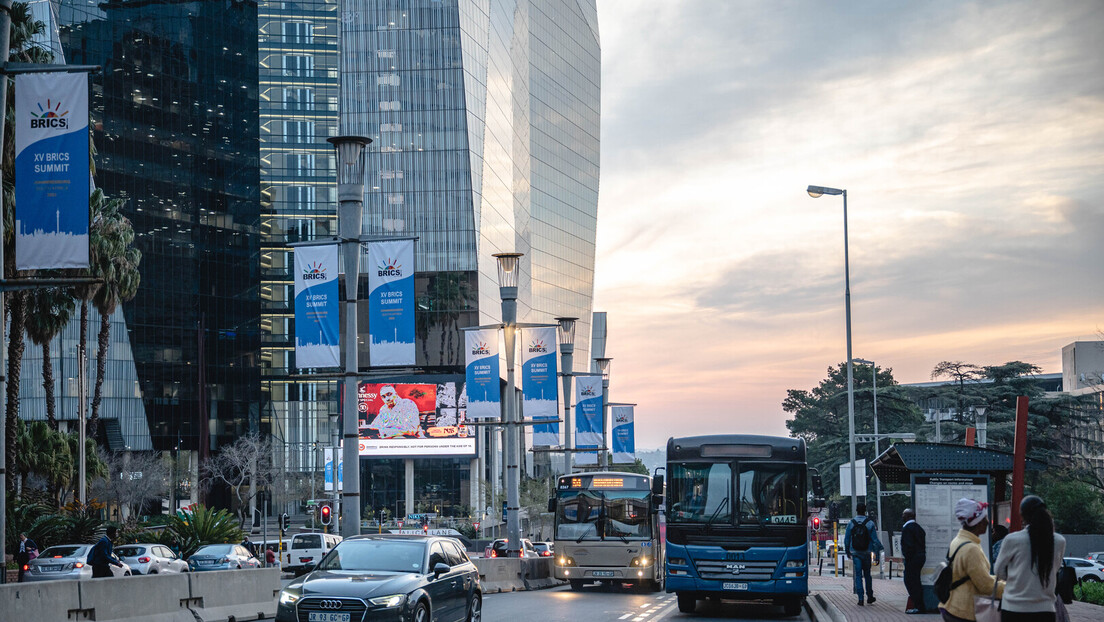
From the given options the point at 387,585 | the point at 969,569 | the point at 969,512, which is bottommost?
the point at 387,585

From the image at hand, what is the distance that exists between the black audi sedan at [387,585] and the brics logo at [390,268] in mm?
8203

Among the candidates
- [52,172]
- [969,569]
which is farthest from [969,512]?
[52,172]

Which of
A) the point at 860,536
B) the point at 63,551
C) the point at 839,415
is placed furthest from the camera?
the point at 839,415

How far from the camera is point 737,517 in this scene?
2131cm

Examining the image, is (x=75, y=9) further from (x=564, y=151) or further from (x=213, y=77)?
(x=564, y=151)

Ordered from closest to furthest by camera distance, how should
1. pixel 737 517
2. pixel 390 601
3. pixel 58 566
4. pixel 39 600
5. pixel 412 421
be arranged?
pixel 390 601 → pixel 39 600 → pixel 737 517 → pixel 58 566 → pixel 412 421

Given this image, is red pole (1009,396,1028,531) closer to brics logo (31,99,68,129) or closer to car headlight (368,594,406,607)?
car headlight (368,594,406,607)

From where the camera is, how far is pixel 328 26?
11438 cm

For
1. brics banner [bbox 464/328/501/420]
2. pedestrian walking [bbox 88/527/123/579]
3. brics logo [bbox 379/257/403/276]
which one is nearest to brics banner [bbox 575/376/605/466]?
brics banner [bbox 464/328/501/420]

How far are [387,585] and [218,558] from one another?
19574mm

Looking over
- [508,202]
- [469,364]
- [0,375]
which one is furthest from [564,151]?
[0,375]

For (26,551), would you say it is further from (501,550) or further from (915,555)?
(915,555)

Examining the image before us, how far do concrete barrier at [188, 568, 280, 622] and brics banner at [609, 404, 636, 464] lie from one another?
43.0 meters

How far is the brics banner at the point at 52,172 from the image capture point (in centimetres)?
1427
